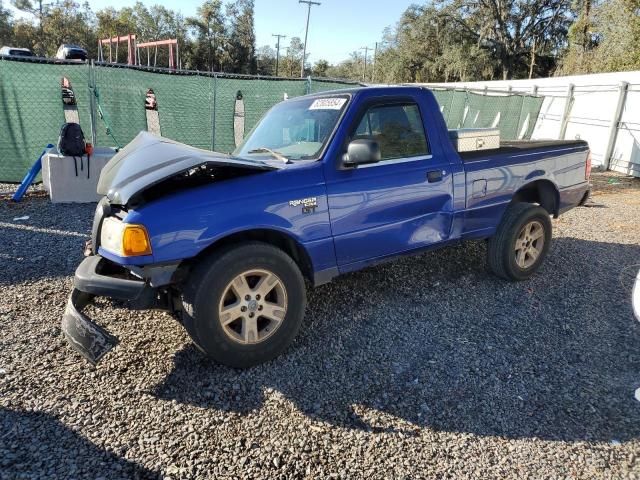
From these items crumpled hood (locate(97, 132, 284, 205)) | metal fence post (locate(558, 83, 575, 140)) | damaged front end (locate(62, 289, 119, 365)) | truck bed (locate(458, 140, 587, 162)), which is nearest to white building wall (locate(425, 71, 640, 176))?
metal fence post (locate(558, 83, 575, 140))

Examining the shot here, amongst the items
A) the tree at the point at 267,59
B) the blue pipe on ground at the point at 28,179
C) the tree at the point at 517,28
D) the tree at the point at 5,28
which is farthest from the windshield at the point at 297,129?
the tree at the point at 267,59

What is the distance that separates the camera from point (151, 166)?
9.82 ft

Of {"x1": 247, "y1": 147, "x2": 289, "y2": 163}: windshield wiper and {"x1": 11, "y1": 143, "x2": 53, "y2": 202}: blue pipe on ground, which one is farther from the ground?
{"x1": 247, "y1": 147, "x2": 289, "y2": 163}: windshield wiper

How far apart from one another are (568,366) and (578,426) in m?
0.69

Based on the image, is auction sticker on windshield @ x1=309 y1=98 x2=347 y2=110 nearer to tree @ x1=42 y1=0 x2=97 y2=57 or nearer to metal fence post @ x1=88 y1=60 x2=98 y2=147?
metal fence post @ x1=88 y1=60 x2=98 y2=147

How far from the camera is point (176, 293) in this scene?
9.93 ft

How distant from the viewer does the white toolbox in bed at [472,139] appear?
160 inches

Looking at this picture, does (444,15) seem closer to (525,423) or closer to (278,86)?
(278,86)

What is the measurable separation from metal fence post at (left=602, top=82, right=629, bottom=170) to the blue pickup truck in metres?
10.9

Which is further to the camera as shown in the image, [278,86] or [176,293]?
[278,86]

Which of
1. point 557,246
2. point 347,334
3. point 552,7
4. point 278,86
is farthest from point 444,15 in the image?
point 347,334

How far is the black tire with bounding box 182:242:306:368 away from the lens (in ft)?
9.24

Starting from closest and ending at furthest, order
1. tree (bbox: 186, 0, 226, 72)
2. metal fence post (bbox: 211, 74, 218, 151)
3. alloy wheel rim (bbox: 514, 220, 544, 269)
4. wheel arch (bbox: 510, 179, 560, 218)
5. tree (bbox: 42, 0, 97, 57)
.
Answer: alloy wheel rim (bbox: 514, 220, 544, 269) → wheel arch (bbox: 510, 179, 560, 218) → metal fence post (bbox: 211, 74, 218, 151) → tree (bbox: 42, 0, 97, 57) → tree (bbox: 186, 0, 226, 72)

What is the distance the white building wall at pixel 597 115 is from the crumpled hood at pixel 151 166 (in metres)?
13.1
